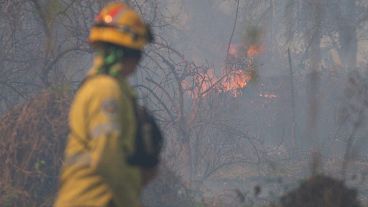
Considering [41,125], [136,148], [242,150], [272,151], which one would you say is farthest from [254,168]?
[136,148]

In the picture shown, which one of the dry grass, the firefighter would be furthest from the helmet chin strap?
the dry grass

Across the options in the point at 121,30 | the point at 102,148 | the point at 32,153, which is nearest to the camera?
the point at 102,148

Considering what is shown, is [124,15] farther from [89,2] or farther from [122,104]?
[89,2]

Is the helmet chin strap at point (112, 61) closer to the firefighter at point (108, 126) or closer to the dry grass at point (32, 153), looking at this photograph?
the firefighter at point (108, 126)

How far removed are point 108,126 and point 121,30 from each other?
0.51 m

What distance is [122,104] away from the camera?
3.38m

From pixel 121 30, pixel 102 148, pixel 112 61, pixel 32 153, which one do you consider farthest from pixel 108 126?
pixel 32 153

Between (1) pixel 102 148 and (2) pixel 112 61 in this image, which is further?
(2) pixel 112 61

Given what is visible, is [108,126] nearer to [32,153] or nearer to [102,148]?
[102,148]

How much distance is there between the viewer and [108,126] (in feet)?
→ 10.8

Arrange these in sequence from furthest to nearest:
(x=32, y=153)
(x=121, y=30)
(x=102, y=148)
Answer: (x=32, y=153) → (x=121, y=30) → (x=102, y=148)

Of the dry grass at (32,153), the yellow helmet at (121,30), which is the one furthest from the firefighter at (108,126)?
the dry grass at (32,153)

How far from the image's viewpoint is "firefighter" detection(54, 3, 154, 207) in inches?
129

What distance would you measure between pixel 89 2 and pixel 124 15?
7.48 metres
